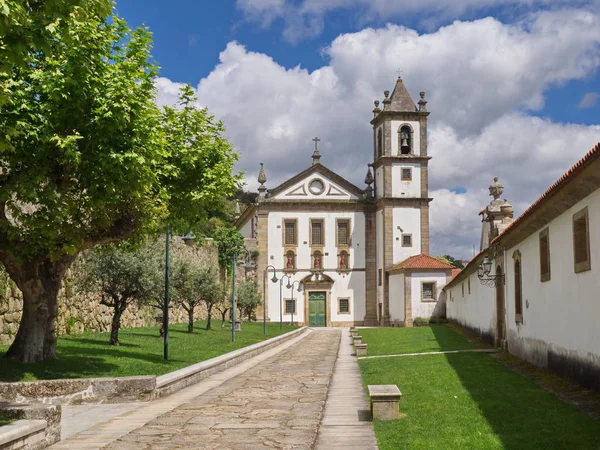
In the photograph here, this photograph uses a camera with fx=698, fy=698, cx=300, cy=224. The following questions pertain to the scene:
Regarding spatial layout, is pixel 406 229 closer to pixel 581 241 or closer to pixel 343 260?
pixel 343 260

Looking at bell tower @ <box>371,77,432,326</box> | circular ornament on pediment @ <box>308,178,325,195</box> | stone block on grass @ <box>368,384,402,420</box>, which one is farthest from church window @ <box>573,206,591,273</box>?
circular ornament on pediment @ <box>308,178,325,195</box>

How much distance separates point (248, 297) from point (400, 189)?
14.3 meters

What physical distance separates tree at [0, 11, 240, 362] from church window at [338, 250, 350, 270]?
133 ft

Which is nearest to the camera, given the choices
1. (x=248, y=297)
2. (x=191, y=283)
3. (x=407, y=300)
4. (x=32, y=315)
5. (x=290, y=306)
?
(x=32, y=315)

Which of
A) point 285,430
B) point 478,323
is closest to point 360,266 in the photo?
point 478,323

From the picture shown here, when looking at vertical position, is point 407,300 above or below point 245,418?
above

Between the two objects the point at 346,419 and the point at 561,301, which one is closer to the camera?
the point at 346,419

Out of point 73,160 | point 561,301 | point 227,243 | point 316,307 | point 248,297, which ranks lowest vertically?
point 316,307

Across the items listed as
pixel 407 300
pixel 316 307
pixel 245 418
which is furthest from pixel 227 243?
pixel 245 418

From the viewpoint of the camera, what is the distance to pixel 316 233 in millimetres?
55312

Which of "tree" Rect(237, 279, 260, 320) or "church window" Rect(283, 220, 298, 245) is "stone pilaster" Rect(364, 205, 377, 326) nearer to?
"church window" Rect(283, 220, 298, 245)

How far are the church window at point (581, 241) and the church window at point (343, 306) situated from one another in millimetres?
43207

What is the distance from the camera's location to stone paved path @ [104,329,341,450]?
25.8ft

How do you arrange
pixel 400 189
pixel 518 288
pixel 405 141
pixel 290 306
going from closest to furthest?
pixel 518 288 → pixel 400 189 → pixel 405 141 → pixel 290 306
